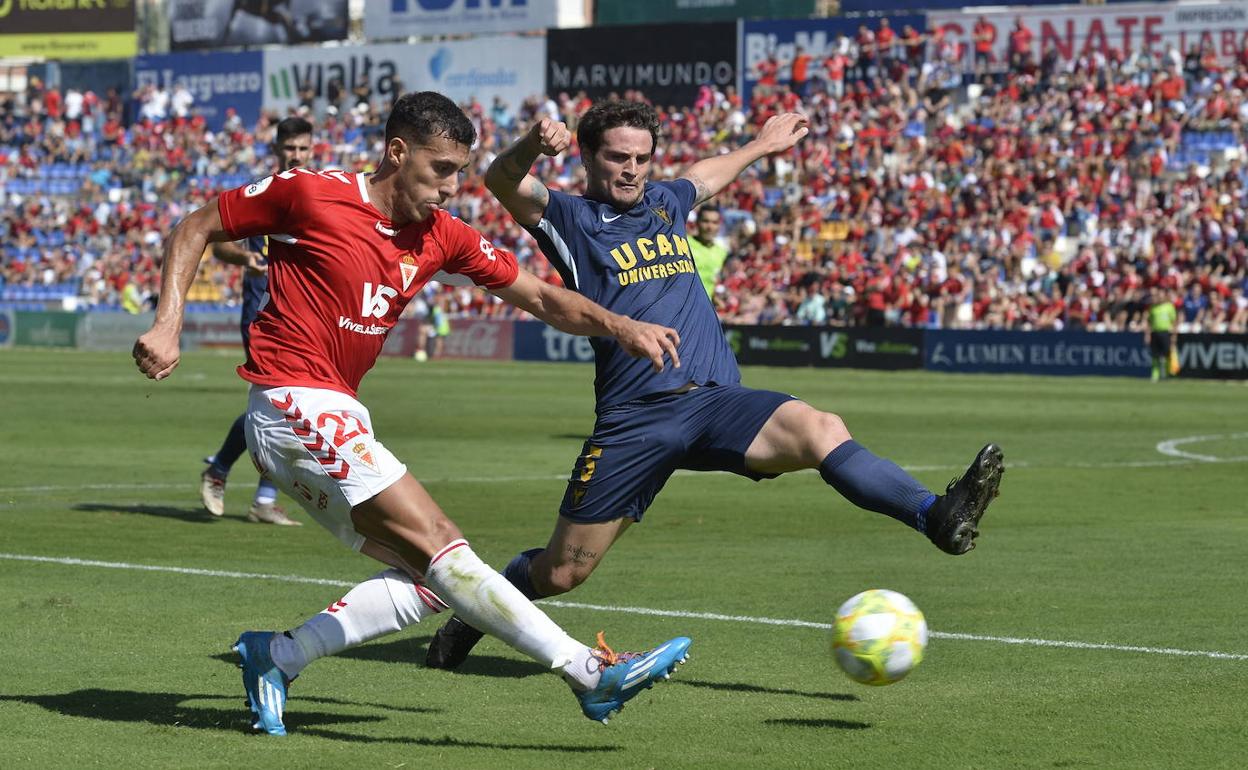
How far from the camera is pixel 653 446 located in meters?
7.17

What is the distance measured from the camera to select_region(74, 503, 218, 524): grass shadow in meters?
13.2

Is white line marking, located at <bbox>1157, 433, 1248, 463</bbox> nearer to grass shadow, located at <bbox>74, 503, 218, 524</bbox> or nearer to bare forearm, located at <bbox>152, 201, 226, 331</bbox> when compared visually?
grass shadow, located at <bbox>74, 503, 218, 524</bbox>

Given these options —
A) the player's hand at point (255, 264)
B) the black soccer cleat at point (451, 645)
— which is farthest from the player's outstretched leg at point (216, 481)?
the black soccer cleat at point (451, 645)

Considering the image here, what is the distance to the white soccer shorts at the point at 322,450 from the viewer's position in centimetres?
596

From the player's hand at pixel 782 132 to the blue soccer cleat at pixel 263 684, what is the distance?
365cm

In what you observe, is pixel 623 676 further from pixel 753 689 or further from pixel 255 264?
pixel 255 264

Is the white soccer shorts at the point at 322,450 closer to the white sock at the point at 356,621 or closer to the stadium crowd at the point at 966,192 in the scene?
the white sock at the point at 356,621

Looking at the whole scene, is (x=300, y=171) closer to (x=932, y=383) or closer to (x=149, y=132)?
(x=932, y=383)

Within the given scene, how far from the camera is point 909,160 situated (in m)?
45.1

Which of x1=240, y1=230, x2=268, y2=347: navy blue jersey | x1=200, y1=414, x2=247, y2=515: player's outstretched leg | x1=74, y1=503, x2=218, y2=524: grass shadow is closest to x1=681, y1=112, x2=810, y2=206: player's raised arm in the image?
x1=240, y1=230, x2=268, y2=347: navy blue jersey

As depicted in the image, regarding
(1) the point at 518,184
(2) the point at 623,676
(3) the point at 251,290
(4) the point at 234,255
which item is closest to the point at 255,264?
(4) the point at 234,255

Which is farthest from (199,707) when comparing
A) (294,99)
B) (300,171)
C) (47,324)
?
(294,99)

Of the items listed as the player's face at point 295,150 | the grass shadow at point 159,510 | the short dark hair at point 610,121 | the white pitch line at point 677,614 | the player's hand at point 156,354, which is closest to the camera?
the player's hand at point 156,354

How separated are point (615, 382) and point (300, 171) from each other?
1.63 m
